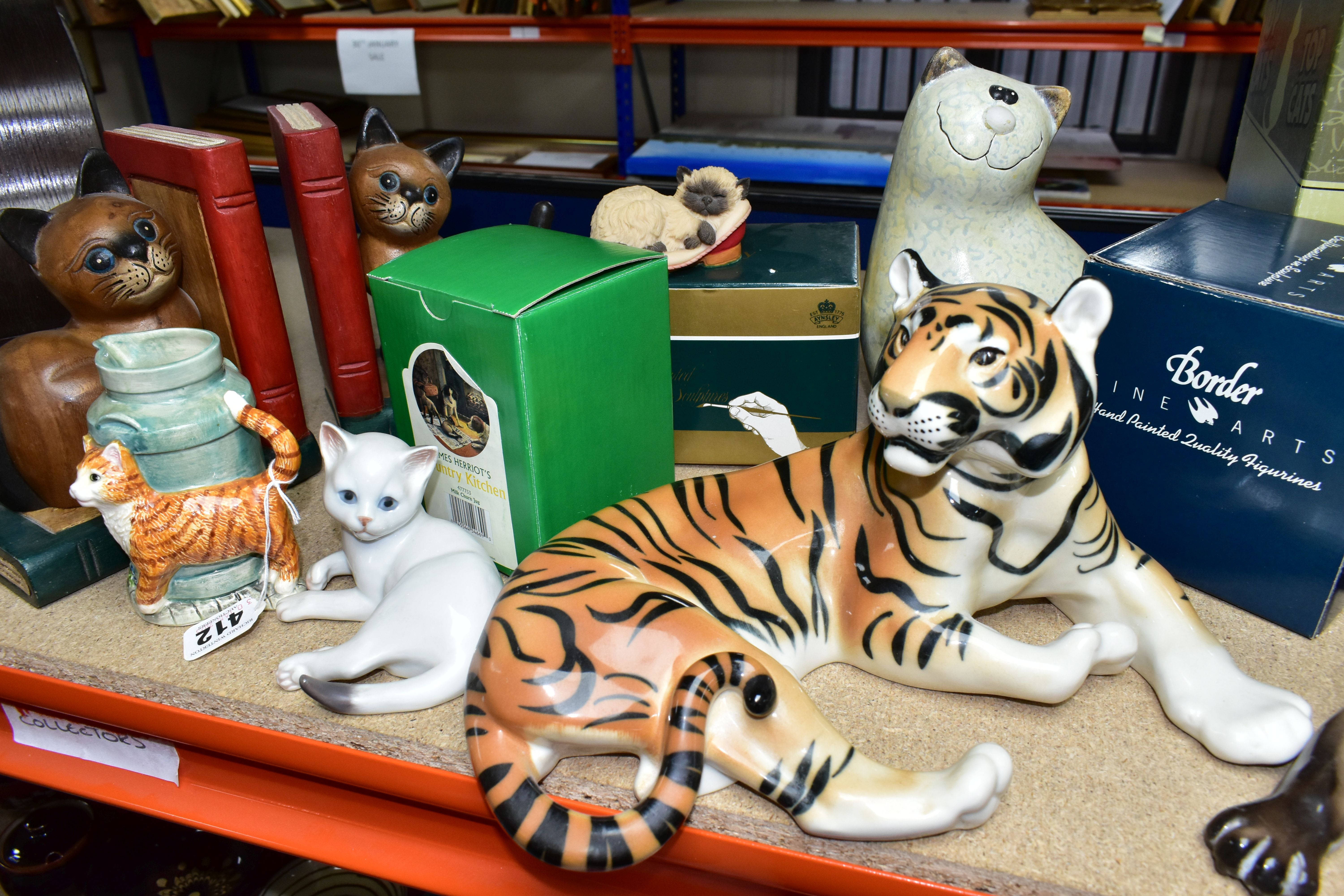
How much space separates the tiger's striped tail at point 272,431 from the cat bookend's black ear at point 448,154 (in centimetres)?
44

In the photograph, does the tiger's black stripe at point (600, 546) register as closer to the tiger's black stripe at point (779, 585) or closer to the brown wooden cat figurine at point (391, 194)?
the tiger's black stripe at point (779, 585)

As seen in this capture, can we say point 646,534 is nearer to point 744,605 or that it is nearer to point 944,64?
point 744,605

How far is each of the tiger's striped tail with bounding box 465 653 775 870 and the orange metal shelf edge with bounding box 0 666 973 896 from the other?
0.21 ft

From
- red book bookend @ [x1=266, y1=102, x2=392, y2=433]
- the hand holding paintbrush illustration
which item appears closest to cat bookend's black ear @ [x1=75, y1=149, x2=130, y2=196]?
red book bookend @ [x1=266, y1=102, x2=392, y2=433]

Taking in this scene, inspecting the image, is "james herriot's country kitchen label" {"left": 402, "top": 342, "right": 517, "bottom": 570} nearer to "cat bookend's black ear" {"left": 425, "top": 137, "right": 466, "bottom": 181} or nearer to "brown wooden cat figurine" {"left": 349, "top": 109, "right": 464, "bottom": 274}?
"brown wooden cat figurine" {"left": 349, "top": 109, "right": 464, "bottom": 274}

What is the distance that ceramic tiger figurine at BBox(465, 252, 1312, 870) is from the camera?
60 cm

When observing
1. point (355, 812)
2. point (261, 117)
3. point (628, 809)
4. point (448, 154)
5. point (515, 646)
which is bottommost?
point (355, 812)

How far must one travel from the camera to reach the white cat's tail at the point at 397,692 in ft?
2.29

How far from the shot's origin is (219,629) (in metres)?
0.80

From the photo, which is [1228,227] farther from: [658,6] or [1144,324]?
[658,6]

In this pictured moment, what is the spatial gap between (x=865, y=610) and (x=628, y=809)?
0.76ft

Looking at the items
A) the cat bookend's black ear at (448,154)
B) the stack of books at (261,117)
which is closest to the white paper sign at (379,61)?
the stack of books at (261,117)

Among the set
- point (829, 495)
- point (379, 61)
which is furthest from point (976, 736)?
point (379, 61)

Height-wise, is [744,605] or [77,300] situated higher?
[77,300]
